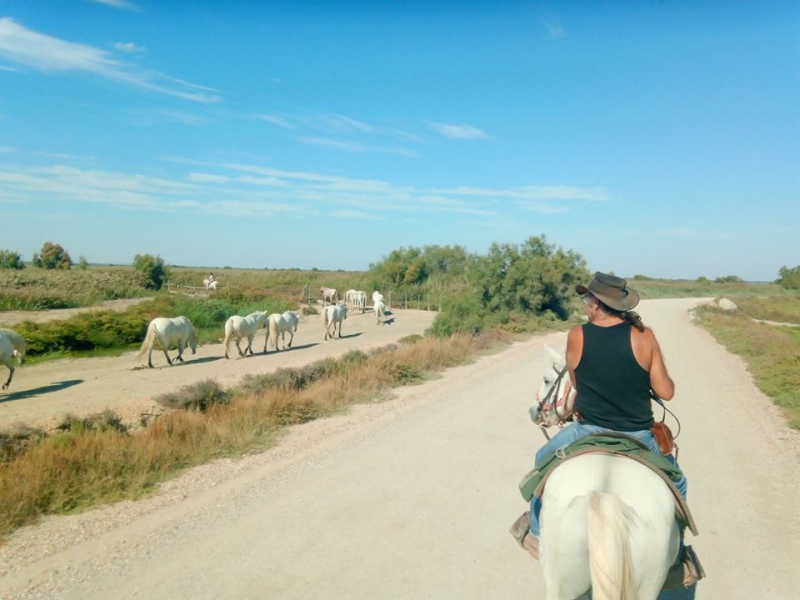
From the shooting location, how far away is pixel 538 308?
1214 inches

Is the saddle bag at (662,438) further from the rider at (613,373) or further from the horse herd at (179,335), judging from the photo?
the horse herd at (179,335)

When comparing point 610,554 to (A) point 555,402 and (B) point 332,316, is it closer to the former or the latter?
(A) point 555,402

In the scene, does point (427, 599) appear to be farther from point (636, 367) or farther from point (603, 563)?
point (636, 367)

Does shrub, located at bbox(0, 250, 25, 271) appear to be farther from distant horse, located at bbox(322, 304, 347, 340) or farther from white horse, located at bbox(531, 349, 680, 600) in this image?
white horse, located at bbox(531, 349, 680, 600)

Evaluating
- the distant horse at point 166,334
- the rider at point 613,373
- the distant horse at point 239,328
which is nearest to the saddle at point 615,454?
the rider at point 613,373

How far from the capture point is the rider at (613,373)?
354cm

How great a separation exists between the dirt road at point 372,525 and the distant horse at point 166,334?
10.8 m

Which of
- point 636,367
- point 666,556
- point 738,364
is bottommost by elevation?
point 738,364

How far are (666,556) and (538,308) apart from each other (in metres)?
28.8

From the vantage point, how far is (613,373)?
3553 mm

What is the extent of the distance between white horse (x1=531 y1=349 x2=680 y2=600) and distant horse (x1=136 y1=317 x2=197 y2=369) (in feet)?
56.0

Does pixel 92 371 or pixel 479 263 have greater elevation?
pixel 479 263

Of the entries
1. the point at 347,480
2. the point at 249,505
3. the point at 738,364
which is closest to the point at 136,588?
the point at 249,505

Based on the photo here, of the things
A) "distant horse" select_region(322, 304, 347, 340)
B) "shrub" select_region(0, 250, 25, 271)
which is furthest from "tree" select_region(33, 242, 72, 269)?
"distant horse" select_region(322, 304, 347, 340)
